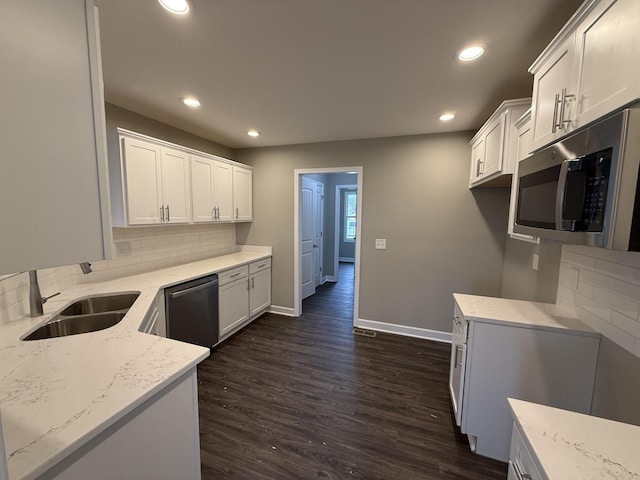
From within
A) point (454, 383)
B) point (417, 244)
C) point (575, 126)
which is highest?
point (575, 126)

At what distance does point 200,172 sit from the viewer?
315 cm

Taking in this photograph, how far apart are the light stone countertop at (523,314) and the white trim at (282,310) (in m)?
2.61

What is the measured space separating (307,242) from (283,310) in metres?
1.29

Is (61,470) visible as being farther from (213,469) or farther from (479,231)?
(479,231)

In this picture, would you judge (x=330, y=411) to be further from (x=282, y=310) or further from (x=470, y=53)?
(x=470, y=53)

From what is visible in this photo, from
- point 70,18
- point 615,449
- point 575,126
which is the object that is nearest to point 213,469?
point 615,449

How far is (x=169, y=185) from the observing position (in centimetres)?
277

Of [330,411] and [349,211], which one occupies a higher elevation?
[349,211]

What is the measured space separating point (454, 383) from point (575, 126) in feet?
6.05

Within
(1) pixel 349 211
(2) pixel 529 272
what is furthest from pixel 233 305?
(1) pixel 349 211

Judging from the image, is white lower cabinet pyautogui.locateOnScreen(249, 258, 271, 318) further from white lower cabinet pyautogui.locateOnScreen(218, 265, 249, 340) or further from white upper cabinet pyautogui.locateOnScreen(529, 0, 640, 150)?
white upper cabinet pyautogui.locateOnScreen(529, 0, 640, 150)

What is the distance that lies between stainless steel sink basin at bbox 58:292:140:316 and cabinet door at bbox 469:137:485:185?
3235mm

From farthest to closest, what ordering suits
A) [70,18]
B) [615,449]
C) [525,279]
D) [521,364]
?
[525,279] → [521,364] → [615,449] → [70,18]

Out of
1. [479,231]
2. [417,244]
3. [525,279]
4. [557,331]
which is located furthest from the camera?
[417,244]
